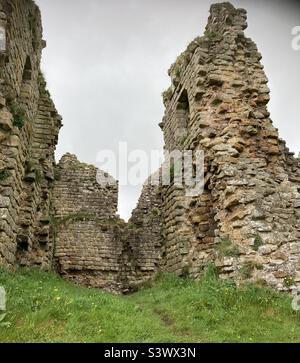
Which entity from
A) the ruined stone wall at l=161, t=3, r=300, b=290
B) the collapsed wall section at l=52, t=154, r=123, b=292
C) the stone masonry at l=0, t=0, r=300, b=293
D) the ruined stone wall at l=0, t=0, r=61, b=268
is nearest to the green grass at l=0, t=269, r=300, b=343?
the stone masonry at l=0, t=0, r=300, b=293

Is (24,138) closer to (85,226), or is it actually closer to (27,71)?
(27,71)

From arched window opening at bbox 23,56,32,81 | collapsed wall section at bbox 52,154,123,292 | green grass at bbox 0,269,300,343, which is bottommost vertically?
green grass at bbox 0,269,300,343

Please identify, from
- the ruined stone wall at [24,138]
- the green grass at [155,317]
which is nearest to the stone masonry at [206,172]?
the ruined stone wall at [24,138]

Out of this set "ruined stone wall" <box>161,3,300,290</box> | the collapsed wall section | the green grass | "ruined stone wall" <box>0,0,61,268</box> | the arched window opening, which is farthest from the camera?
the collapsed wall section

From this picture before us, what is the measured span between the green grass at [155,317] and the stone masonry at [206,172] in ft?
2.54

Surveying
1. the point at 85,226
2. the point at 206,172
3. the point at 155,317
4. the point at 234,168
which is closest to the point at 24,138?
the point at 206,172

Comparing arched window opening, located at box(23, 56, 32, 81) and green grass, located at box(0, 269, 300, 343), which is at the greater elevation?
arched window opening, located at box(23, 56, 32, 81)

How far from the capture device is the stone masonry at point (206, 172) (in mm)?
8328

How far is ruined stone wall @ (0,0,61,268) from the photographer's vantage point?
27.4 ft

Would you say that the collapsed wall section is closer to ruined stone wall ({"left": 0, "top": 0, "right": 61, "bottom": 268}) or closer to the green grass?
ruined stone wall ({"left": 0, "top": 0, "right": 61, "bottom": 268})

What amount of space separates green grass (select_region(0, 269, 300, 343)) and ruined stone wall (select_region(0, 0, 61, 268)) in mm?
1227

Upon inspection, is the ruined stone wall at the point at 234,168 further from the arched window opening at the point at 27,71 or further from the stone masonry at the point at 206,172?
the arched window opening at the point at 27,71

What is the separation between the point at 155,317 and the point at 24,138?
17.0 feet
